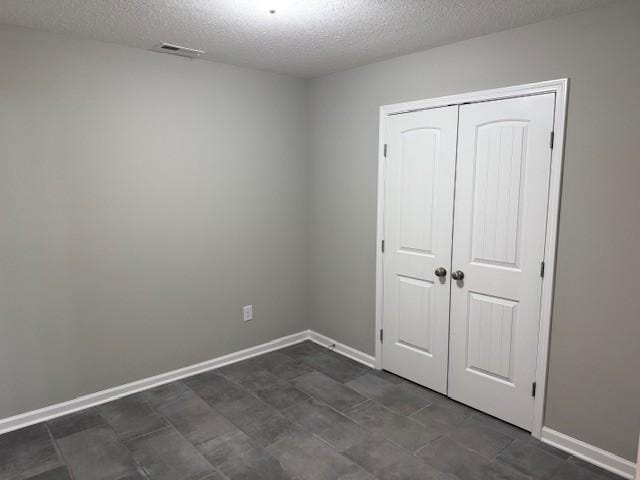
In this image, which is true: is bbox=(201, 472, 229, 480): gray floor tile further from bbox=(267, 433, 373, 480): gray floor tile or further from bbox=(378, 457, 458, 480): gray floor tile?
bbox=(378, 457, 458, 480): gray floor tile

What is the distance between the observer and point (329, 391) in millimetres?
3318

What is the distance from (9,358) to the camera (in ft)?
9.14

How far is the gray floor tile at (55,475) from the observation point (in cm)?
235

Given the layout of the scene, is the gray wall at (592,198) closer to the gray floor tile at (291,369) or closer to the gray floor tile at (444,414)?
the gray floor tile at (444,414)

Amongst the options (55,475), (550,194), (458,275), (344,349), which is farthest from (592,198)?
(55,475)

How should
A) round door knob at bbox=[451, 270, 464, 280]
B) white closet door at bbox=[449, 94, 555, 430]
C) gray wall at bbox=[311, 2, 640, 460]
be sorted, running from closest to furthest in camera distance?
gray wall at bbox=[311, 2, 640, 460], white closet door at bbox=[449, 94, 555, 430], round door knob at bbox=[451, 270, 464, 280]

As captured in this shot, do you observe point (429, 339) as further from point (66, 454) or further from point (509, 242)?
point (66, 454)

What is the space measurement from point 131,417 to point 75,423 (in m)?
0.34

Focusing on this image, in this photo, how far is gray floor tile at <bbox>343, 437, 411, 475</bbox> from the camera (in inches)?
97.3

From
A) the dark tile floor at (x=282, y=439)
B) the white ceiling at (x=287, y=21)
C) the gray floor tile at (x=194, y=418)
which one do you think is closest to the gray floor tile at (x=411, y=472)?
the dark tile floor at (x=282, y=439)

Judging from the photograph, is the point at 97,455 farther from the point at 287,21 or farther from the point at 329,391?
the point at 287,21

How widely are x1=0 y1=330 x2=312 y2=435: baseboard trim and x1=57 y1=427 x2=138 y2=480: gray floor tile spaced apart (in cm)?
32

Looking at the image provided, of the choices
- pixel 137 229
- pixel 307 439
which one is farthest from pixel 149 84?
pixel 307 439

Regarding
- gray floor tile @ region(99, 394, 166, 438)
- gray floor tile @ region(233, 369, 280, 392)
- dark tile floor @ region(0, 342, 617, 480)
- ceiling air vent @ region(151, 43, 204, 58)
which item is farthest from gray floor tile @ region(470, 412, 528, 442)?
ceiling air vent @ region(151, 43, 204, 58)
